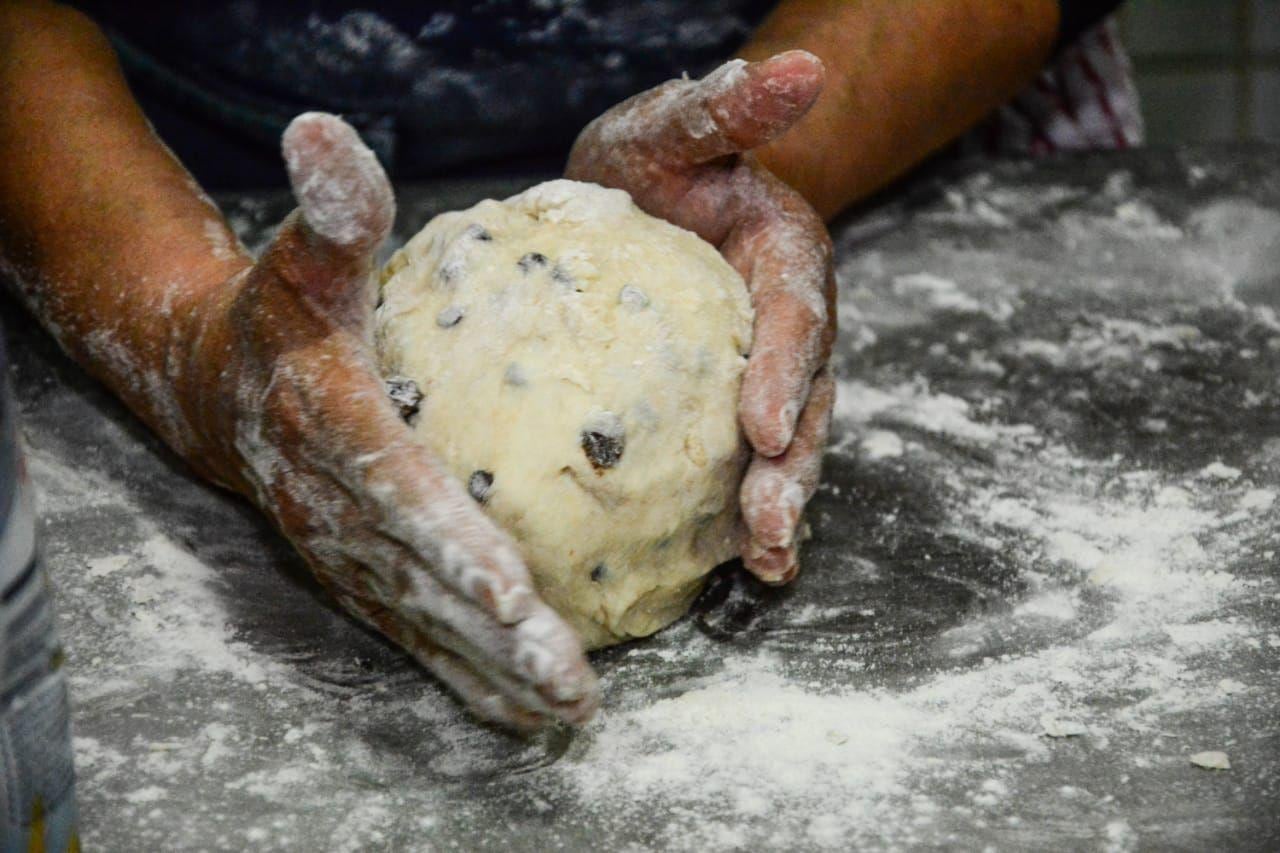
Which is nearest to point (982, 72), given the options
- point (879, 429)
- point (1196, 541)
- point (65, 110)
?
point (879, 429)

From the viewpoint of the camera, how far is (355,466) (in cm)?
109

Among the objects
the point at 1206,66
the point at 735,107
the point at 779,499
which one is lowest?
the point at 1206,66

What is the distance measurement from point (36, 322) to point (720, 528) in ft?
3.08

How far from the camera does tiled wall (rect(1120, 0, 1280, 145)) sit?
3.28 meters

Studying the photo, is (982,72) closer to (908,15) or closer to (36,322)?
(908,15)

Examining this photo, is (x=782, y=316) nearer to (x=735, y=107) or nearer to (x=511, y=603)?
(x=735, y=107)

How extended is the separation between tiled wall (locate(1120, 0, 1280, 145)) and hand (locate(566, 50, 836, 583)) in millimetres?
2224

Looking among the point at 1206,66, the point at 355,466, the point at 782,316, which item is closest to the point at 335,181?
the point at 355,466

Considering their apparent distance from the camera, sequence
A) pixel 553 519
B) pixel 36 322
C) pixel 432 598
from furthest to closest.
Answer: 1. pixel 36 322
2. pixel 553 519
3. pixel 432 598

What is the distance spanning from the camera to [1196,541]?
1.32m

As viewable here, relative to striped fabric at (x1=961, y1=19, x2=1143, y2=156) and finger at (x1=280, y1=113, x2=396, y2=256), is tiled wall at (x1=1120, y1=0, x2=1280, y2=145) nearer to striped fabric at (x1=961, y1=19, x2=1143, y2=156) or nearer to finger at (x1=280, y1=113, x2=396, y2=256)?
striped fabric at (x1=961, y1=19, x2=1143, y2=156)

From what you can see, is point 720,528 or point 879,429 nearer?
point 720,528

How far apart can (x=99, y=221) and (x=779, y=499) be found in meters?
0.81

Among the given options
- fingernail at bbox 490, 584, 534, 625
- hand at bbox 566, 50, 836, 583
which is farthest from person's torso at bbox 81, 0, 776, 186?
fingernail at bbox 490, 584, 534, 625
